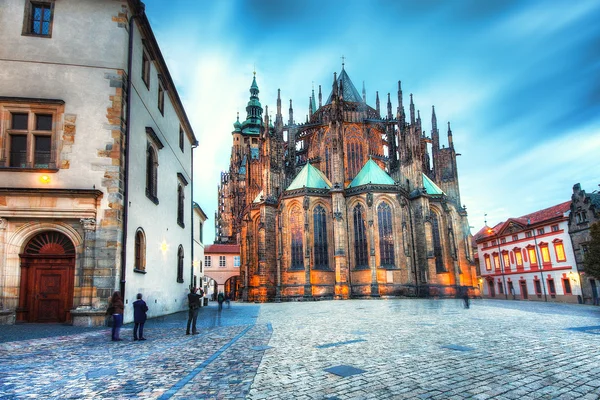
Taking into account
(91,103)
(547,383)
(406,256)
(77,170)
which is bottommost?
(547,383)

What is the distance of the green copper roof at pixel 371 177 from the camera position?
38594 mm

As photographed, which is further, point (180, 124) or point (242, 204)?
point (242, 204)

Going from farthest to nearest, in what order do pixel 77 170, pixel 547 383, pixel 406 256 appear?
pixel 406 256 < pixel 77 170 < pixel 547 383

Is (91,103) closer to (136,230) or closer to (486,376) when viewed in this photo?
(136,230)

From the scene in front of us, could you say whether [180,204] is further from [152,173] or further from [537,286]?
[537,286]

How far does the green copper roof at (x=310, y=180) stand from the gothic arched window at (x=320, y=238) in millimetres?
2804

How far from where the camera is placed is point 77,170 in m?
13.5

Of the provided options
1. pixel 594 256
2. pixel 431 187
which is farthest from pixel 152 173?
pixel 431 187

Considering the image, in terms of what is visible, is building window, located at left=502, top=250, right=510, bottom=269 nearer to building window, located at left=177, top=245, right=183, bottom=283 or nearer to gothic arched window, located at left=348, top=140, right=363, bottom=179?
gothic arched window, located at left=348, top=140, right=363, bottom=179

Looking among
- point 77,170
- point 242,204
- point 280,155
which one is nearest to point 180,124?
point 77,170

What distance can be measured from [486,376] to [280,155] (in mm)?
37147

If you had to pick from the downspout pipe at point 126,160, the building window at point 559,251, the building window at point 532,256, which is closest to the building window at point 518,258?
the building window at point 532,256

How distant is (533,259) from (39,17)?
4724cm

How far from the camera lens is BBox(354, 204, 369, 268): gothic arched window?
1443 inches
